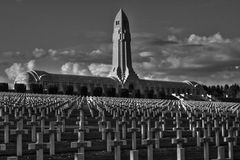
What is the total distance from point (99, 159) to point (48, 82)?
134 m

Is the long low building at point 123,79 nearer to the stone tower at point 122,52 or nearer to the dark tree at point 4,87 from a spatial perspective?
the stone tower at point 122,52

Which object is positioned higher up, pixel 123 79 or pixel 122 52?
pixel 122 52

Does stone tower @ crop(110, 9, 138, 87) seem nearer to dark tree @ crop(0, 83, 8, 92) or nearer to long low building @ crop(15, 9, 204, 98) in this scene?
long low building @ crop(15, 9, 204, 98)

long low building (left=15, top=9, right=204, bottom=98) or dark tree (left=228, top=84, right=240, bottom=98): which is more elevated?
long low building (left=15, top=9, right=204, bottom=98)

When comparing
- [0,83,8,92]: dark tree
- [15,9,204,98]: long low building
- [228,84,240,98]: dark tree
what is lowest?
[0,83,8,92]: dark tree

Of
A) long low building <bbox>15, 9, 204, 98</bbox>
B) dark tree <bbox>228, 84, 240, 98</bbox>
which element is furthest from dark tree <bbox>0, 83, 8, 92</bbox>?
dark tree <bbox>228, 84, 240, 98</bbox>

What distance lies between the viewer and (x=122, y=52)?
601 ft

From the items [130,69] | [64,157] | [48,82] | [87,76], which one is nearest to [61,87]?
[48,82]

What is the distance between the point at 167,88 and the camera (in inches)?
7190

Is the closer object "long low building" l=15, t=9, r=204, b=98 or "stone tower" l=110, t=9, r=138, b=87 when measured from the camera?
"long low building" l=15, t=9, r=204, b=98

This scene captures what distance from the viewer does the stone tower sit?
176 meters

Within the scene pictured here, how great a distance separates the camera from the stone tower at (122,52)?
176 metres

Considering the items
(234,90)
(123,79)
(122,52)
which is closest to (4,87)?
(123,79)

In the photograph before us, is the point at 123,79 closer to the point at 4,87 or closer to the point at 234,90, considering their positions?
the point at 234,90
